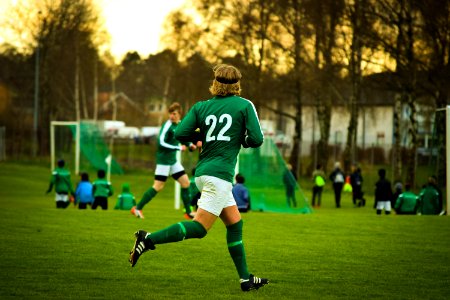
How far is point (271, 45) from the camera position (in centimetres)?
5475

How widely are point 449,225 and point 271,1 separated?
3697 cm

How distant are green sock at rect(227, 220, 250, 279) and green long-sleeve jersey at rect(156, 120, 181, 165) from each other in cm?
858

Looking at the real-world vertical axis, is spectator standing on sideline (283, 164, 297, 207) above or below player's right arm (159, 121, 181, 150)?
below

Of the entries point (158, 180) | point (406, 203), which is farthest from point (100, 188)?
point (406, 203)

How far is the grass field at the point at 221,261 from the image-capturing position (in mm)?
8750

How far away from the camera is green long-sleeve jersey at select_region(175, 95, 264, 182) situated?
8766mm

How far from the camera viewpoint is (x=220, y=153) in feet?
28.9

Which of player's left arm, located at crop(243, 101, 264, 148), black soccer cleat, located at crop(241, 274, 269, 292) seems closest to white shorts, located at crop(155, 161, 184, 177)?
black soccer cleat, located at crop(241, 274, 269, 292)

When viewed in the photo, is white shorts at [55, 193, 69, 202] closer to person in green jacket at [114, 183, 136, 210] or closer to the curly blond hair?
person in green jacket at [114, 183, 136, 210]

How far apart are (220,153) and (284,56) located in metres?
46.2

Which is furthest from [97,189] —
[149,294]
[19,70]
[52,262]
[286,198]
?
[19,70]

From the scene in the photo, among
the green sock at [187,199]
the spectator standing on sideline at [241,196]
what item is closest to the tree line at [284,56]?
the spectator standing on sideline at [241,196]

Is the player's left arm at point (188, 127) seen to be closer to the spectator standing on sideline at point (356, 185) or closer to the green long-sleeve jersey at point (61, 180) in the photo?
the green long-sleeve jersey at point (61, 180)

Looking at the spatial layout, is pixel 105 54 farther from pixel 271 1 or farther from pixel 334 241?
pixel 334 241
